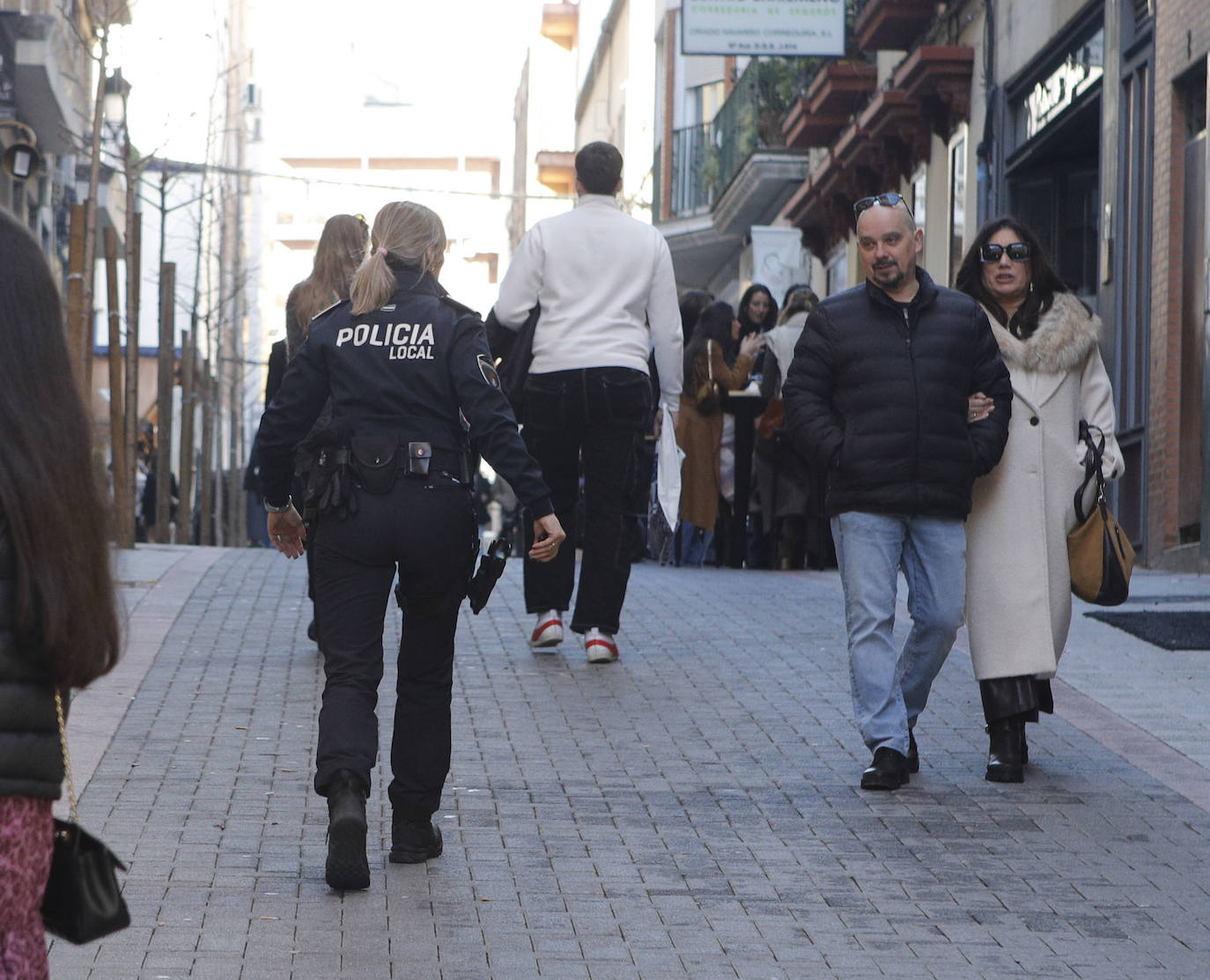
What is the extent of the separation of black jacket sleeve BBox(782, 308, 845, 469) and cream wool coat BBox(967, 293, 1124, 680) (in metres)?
0.56

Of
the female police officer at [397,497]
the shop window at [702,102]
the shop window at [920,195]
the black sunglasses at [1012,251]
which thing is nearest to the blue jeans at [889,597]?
the black sunglasses at [1012,251]

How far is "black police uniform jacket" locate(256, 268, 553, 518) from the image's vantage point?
220 inches

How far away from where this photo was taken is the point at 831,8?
21.9 m

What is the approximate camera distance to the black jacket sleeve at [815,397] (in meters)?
6.89

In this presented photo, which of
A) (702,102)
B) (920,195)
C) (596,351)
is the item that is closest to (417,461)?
(596,351)

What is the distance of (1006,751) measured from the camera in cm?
699

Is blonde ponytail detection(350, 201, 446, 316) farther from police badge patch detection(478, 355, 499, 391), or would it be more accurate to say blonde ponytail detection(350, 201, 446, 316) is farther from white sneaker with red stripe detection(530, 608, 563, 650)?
white sneaker with red stripe detection(530, 608, 563, 650)

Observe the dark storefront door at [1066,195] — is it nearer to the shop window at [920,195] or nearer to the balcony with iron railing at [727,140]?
the shop window at [920,195]

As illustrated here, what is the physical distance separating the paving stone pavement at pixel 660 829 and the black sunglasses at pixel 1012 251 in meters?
1.68

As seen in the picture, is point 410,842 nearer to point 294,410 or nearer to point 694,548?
point 294,410

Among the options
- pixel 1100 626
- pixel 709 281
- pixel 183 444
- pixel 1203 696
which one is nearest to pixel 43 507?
pixel 1203 696

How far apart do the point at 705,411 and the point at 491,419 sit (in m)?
9.61

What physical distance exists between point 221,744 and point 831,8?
52.4 ft

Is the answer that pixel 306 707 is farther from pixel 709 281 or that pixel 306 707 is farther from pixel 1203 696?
pixel 709 281
